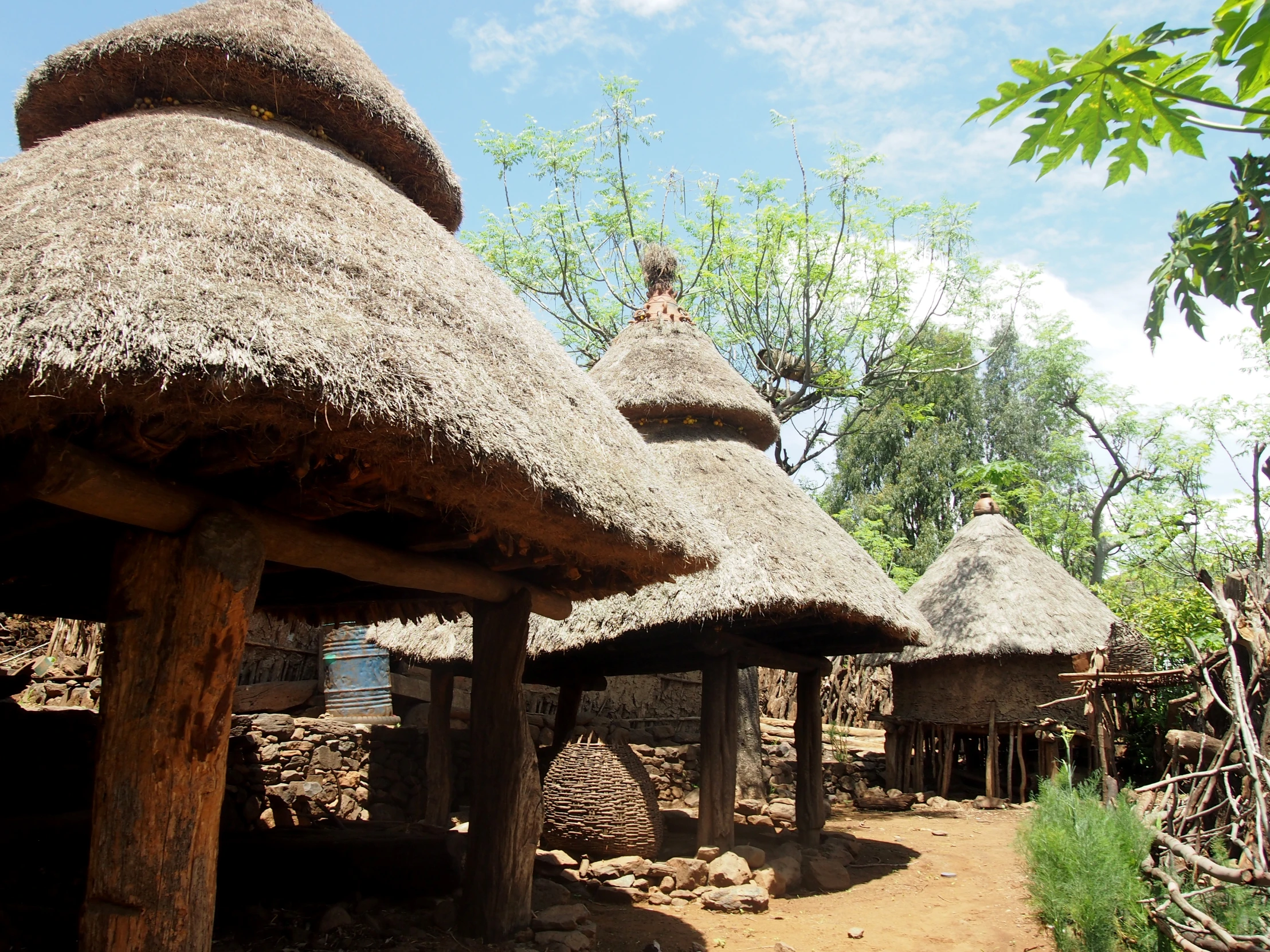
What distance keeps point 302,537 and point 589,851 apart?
420 cm

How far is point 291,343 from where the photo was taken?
115 inches

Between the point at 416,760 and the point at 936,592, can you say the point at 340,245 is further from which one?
the point at 936,592

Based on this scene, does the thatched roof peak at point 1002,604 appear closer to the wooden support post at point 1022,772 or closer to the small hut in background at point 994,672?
the small hut in background at point 994,672

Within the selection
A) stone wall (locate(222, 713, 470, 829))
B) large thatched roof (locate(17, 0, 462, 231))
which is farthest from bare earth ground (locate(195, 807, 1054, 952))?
large thatched roof (locate(17, 0, 462, 231))

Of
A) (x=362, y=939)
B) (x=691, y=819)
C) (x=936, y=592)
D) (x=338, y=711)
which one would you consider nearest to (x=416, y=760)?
(x=338, y=711)

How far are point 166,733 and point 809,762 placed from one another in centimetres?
669

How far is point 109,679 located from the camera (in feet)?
9.83

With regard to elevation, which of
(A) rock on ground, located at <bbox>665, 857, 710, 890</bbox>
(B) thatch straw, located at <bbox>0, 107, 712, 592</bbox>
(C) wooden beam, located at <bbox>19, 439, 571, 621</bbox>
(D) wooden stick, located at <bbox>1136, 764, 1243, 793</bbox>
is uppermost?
(B) thatch straw, located at <bbox>0, 107, 712, 592</bbox>

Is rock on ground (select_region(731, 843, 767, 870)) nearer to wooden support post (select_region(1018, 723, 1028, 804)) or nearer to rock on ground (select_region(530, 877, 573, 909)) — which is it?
rock on ground (select_region(530, 877, 573, 909))

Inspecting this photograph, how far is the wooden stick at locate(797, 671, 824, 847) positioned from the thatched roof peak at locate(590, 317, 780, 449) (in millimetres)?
2456

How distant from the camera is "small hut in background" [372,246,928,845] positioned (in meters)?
6.83

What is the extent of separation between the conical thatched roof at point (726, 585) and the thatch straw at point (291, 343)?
196cm

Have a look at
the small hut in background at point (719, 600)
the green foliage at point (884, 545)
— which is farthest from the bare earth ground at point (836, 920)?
the green foliage at point (884, 545)

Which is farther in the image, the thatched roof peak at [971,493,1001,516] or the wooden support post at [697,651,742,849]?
the thatched roof peak at [971,493,1001,516]
